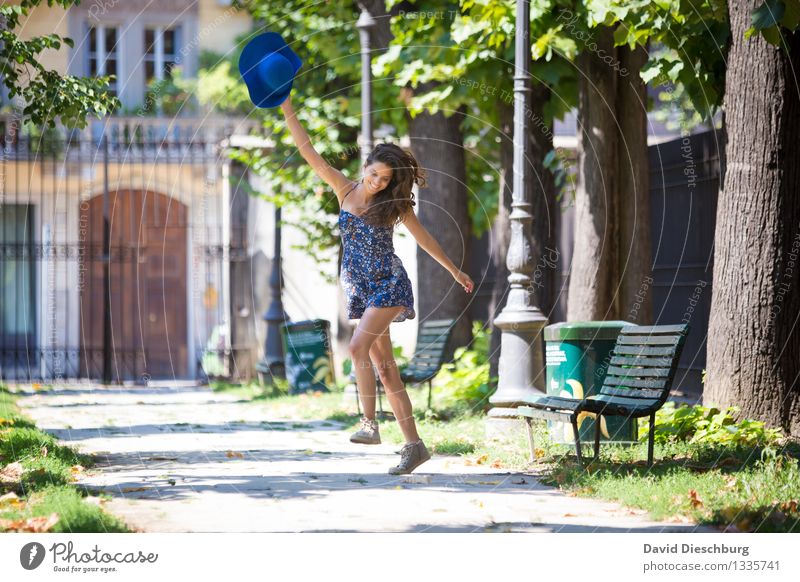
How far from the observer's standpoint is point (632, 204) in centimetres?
1157

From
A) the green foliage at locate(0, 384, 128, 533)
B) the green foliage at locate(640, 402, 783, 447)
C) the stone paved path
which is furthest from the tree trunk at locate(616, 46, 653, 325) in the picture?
the green foliage at locate(0, 384, 128, 533)

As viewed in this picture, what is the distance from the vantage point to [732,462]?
768cm

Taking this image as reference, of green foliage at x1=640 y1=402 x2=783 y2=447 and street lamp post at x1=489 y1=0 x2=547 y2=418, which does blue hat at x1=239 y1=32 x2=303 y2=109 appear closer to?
street lamp post at x1=489 y1=0 x2=547 y2=418

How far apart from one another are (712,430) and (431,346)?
4652 millimetres

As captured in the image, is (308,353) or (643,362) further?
(308,353)

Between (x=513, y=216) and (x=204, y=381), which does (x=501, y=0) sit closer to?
(x=513, y=216)

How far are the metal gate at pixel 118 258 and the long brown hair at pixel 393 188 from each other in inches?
484

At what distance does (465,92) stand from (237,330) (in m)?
8.64

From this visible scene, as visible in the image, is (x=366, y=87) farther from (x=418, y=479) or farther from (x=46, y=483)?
(x=46, y=483)

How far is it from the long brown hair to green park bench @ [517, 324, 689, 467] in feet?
5.59

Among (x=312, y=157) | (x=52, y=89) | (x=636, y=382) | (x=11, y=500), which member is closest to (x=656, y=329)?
(x=636, y=382)

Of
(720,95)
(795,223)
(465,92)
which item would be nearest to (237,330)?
(465,92)

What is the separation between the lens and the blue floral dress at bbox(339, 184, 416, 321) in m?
7.25

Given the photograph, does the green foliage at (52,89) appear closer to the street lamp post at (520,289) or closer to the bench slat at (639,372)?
the street lamp post at (520,289)
